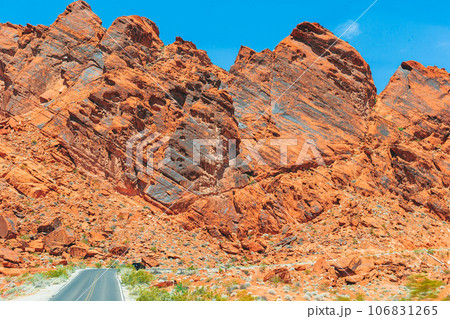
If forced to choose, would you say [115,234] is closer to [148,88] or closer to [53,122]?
[53,122]

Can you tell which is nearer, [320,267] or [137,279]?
[137,279]

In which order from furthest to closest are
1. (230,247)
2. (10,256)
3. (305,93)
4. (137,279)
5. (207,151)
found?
(305,93) < (207,151) < (230,247) < (10,256) < (137,279)

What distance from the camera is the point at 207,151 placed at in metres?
34.7

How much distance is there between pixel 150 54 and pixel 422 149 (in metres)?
39.7

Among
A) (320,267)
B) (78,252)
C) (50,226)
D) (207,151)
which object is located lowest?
(78,252)

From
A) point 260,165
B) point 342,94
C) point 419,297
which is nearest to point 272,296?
point 419,297

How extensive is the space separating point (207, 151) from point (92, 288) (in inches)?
811

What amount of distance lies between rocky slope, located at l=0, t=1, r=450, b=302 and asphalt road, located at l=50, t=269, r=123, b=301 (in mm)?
3768

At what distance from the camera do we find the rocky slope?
2680 cm

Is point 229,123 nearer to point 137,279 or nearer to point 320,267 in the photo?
point 320,267

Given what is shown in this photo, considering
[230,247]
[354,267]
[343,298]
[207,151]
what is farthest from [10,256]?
[354,267]

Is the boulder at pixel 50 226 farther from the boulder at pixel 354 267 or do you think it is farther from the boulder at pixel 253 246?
the boulder at pixel 354 267

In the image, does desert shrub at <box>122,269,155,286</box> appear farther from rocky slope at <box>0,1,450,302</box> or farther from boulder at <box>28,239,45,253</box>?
boulder at <box>28,239,45,253</box>

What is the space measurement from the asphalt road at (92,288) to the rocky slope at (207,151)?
3.77m
